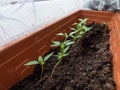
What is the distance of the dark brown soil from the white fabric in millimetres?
191

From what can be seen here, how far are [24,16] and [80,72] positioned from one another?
0.38 metres

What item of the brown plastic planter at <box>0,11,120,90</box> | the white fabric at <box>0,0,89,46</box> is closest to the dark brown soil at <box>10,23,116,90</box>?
the brown plastic planter at <box>0,11,120,90</box>

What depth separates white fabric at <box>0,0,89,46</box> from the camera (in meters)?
0.74

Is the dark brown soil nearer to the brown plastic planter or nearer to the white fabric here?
the brown plastic planter

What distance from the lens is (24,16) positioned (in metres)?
0.84

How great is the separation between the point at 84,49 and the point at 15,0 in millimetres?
377

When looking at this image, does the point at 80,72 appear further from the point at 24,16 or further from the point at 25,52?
the point at 24,16

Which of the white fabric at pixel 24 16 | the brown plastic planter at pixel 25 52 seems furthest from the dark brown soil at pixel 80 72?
the white fabric at pixel 24 16

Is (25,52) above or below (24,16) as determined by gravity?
below

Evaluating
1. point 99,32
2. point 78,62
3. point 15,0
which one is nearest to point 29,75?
point 78,62

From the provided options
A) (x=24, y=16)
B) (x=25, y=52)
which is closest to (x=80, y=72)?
(x=25, y=52)

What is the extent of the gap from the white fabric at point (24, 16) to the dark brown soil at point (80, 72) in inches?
7.5

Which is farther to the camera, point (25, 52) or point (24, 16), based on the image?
point (24, 16)

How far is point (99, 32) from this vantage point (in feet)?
3.42
